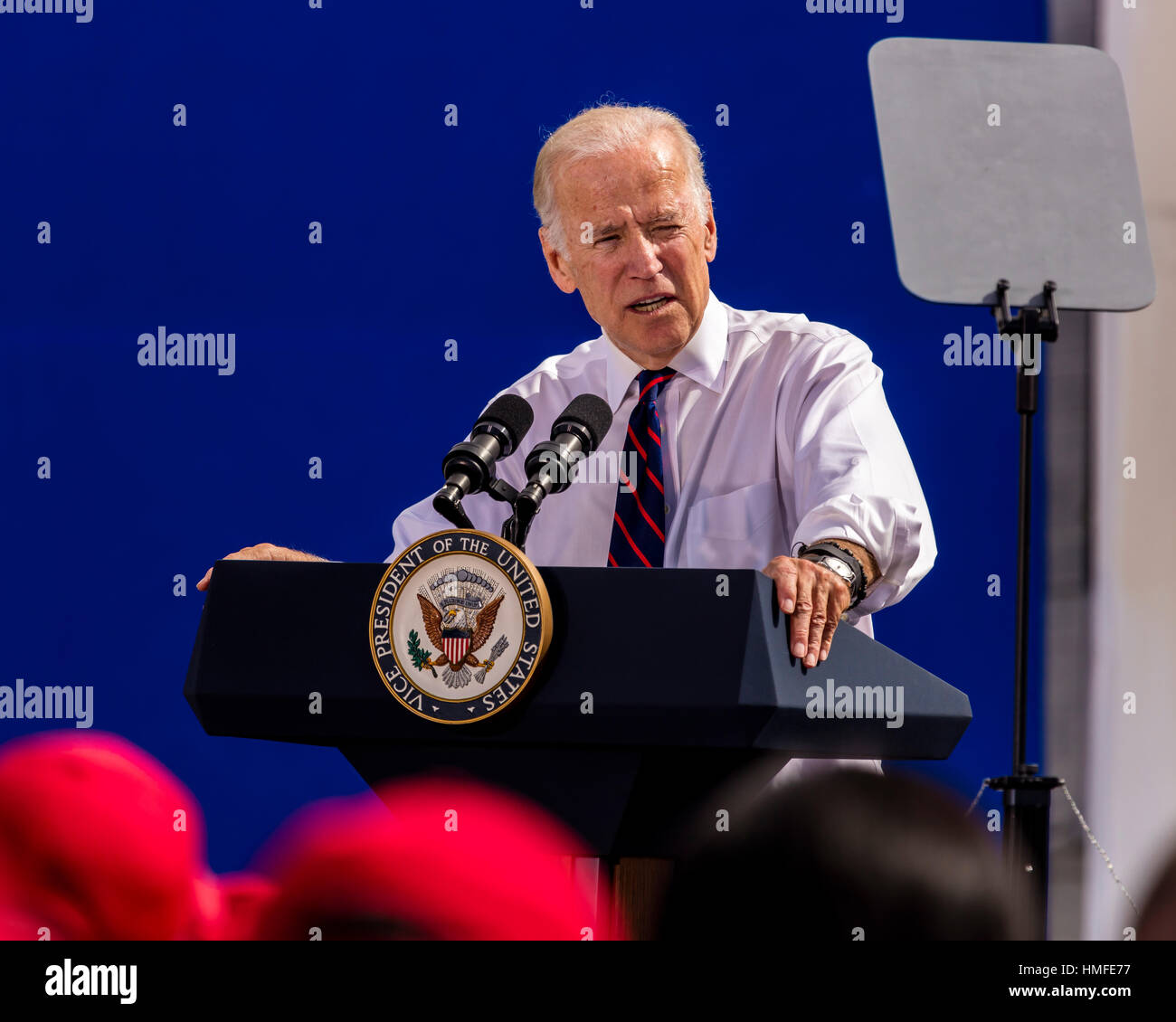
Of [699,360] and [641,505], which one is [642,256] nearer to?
[699,360]

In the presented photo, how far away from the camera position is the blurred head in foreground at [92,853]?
1.44 meters

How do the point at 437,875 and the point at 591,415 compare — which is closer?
the point at 437,875

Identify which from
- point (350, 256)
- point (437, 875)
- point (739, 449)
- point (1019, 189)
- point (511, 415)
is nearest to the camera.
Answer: point (437, 875)

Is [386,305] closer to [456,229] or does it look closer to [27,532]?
[456,229]

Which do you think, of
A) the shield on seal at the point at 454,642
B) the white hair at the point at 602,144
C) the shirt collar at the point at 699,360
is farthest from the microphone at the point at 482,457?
the white hair at the point at 602,144

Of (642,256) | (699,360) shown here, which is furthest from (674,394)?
(642,256)

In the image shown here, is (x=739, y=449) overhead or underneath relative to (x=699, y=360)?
underneath

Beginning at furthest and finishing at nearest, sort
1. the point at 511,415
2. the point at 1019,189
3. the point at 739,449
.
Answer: the point at 739,449 < the point at 1019,189 < the point at 511,415

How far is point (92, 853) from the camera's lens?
4.92 ft

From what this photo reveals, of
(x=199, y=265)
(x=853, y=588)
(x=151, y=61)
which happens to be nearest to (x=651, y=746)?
(x=853, y=588)

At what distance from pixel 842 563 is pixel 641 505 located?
34cm

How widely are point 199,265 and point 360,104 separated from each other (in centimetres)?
45

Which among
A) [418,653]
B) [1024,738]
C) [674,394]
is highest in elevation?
[674,394]

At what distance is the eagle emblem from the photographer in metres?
1.36
